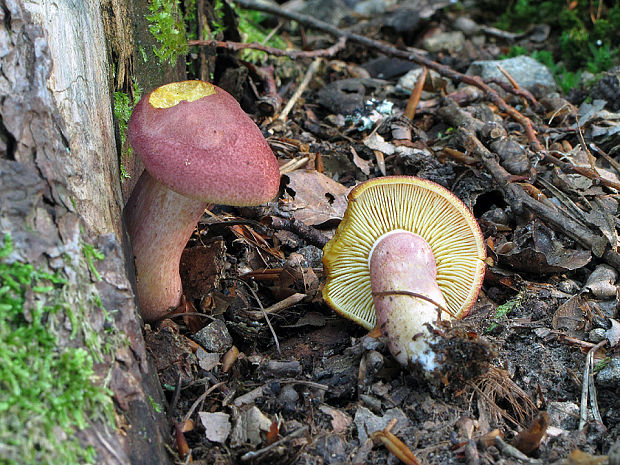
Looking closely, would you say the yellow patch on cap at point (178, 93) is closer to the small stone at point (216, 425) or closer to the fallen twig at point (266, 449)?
the small stone at point (216, 425)

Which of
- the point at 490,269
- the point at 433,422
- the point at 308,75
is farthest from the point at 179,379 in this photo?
the point at 308,75

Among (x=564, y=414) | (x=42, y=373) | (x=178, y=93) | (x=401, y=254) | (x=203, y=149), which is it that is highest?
(x=178, y=93)

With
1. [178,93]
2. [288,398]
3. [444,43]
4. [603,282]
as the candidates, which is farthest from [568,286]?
[444,43]

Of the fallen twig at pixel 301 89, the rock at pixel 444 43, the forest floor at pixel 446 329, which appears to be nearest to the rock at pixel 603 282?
the forest floor at pixel 446 329

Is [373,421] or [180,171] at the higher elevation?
[180,171]

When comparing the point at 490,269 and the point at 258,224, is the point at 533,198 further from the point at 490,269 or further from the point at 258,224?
the point at 258,224

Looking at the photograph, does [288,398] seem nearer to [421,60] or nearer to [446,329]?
[446,329]

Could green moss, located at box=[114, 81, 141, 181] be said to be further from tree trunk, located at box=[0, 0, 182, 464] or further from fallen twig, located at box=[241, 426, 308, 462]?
fallen twig, located at box=[241, 426, 308, 462]

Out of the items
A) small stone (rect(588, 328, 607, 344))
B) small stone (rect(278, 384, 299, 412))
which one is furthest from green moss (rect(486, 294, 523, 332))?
small stone (rect(278, 384, 299, 412))
